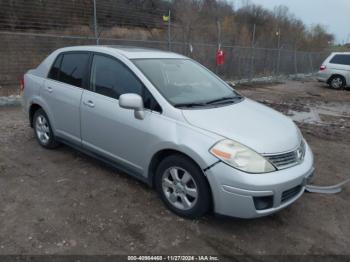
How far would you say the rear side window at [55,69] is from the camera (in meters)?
5.05

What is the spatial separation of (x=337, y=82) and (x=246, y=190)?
1503cm

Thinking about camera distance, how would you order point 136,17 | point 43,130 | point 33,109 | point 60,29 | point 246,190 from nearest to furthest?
point 246,190 → point 43,130 → point 33,109 → point 60,29 → point 136,17

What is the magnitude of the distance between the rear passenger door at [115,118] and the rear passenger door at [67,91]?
6.4 inches

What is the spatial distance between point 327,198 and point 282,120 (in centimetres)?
111

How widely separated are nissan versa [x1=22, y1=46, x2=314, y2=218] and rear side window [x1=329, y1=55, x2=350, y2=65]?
13.5 m

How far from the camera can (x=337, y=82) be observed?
1625 centimetres

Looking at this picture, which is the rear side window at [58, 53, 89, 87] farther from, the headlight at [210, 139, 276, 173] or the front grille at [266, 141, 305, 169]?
the front grille at [266, 141, 305, 169]

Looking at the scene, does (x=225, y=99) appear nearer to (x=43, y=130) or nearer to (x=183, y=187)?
(x=183, y=187)

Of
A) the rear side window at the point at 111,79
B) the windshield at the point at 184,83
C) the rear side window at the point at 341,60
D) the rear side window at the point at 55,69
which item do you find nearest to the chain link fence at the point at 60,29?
the rear side window at the point at 55,69

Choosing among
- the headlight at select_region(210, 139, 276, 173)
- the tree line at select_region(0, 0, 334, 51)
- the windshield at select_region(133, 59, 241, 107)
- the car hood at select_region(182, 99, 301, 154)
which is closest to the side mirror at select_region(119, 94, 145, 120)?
the windshield at select_region(133, 59, 241, 107)

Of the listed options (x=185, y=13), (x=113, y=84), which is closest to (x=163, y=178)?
(x=113, y=84)

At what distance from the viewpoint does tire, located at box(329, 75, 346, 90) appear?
1611cm

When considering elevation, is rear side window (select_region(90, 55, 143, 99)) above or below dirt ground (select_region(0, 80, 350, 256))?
above

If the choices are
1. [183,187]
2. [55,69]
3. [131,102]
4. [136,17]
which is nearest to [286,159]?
[183,187]
